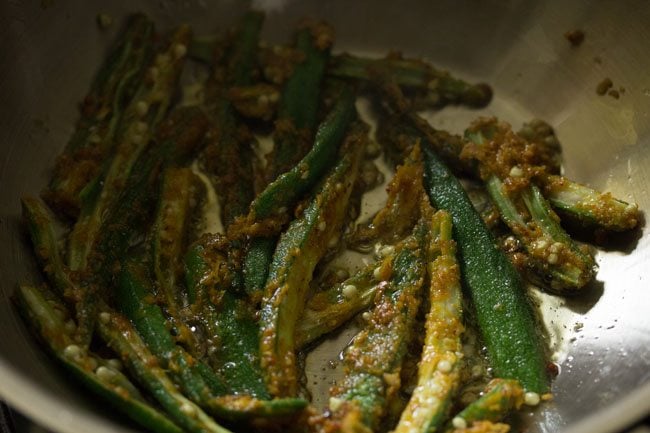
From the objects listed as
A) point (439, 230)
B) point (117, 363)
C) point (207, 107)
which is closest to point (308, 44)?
point (207, 107)

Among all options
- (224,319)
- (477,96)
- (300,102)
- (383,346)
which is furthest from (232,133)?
(383,346)

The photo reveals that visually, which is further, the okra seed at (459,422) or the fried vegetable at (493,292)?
the fried vegetable at (493,292)

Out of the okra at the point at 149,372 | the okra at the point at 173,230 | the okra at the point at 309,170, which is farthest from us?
the okra at the point at 309,170

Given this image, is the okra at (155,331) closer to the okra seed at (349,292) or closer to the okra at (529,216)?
the okra seed at (349,292)

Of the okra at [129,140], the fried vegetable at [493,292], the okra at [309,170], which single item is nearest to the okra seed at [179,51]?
the okra at [129,140]

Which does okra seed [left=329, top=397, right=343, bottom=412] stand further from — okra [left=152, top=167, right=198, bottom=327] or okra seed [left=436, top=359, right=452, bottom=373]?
okra [left=152, top=167, right=198, bottom=327]

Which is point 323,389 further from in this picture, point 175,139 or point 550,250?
point 175,139
